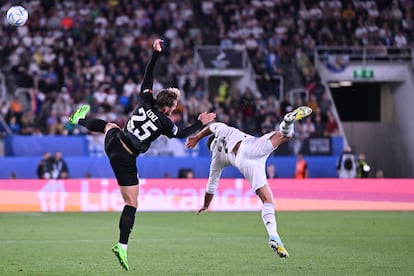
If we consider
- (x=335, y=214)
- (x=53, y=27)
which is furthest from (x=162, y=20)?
(x=335, y=214)

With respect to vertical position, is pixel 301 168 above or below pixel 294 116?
below

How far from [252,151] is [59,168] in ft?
49.9

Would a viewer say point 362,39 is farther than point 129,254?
Yes

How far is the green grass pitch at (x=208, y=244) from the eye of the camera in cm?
1238

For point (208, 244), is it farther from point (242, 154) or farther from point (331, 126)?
point (331, 126)

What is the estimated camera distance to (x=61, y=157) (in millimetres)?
27938

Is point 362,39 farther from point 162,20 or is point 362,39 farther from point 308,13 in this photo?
point 162,20

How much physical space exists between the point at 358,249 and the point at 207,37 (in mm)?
21577

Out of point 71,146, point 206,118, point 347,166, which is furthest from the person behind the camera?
point 347,166

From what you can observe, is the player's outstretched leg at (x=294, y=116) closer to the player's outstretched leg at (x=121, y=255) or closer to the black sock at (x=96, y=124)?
the black sock at (x=96, y=124)

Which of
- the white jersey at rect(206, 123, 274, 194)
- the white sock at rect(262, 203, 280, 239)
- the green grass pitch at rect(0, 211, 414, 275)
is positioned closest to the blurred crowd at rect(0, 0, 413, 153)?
the green grass pitch at rect(0, 211, 414, 275)

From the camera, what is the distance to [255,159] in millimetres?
13289

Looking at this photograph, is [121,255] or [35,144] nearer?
[121,255]

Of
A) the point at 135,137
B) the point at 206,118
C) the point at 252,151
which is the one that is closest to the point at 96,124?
the point at 135,137
